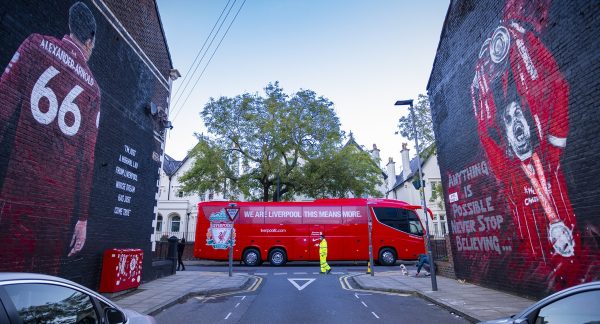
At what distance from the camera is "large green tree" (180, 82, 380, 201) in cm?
2644

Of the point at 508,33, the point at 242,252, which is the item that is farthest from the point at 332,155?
the point at 508,33

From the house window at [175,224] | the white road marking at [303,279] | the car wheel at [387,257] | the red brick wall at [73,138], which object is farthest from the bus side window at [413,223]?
the house window at [175,224]

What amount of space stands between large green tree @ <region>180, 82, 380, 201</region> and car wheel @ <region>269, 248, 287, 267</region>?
6.86 metres

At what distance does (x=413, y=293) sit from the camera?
1000 cm

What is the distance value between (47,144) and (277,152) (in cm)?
2001

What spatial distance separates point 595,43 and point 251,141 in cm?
2282

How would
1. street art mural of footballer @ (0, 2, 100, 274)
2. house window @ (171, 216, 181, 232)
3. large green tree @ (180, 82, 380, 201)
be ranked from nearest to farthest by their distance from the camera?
street art mural of footballer @ (0, 2, 100, 274) → large green tree @ (180, 82, 380, 201) → house window @ (171, 216, 181, 232)

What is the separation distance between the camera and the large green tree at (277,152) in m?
26.4

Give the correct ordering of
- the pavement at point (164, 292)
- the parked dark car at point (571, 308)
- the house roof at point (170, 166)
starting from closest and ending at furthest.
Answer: the parked dark car at point (571, 308) → the pavement at point (164, 292) → the house roof at point (170, 166)

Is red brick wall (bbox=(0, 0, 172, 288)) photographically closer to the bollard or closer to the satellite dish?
the satellite dish

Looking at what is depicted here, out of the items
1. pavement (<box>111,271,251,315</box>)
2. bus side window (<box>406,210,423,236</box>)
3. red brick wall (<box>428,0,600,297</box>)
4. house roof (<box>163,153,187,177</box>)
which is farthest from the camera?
house roof (<box>163,153,187,177</box>)

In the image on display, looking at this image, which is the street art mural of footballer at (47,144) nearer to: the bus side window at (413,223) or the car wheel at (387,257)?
the car wheel at (387,257)

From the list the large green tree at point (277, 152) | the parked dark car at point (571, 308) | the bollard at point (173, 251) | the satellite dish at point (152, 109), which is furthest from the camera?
the large green tree at point (277, 152)

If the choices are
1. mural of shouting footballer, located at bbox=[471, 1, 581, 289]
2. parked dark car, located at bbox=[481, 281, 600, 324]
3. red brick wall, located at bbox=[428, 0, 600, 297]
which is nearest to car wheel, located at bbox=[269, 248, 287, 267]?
red brick wall, located at bbox=[428, 0, 600, 297]
